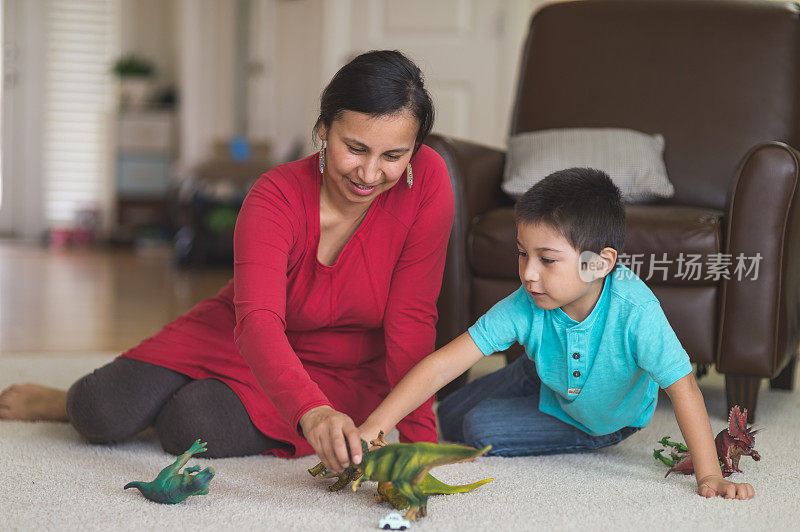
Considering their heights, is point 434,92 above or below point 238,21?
below

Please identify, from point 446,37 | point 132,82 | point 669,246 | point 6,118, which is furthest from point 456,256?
point 6,118

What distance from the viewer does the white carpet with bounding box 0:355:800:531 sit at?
1138 mm

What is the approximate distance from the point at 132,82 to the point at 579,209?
6.25 m

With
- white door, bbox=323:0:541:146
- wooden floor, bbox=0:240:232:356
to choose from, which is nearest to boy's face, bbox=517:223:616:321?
wooden floor, bbox=0:240:232:356

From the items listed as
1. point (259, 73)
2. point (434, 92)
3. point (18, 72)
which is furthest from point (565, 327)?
point (18, 72)

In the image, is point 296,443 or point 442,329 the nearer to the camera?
→ point 296,443

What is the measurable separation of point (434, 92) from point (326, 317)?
2.84 metres

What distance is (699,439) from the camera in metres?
1.28

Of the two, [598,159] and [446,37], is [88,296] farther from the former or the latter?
[598,159]

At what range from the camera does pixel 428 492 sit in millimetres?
1215

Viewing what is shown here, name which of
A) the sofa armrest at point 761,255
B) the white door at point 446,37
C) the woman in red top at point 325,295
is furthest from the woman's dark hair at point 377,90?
the white door at point 446,37

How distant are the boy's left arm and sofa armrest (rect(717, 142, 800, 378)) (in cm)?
54

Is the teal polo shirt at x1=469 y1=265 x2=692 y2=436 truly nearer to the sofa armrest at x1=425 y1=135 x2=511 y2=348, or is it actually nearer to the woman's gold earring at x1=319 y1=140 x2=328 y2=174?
the woman's gold earring at x1=319 y1=140 x2=328 y2=174

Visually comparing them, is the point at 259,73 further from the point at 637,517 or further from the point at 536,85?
the point at 637,517
